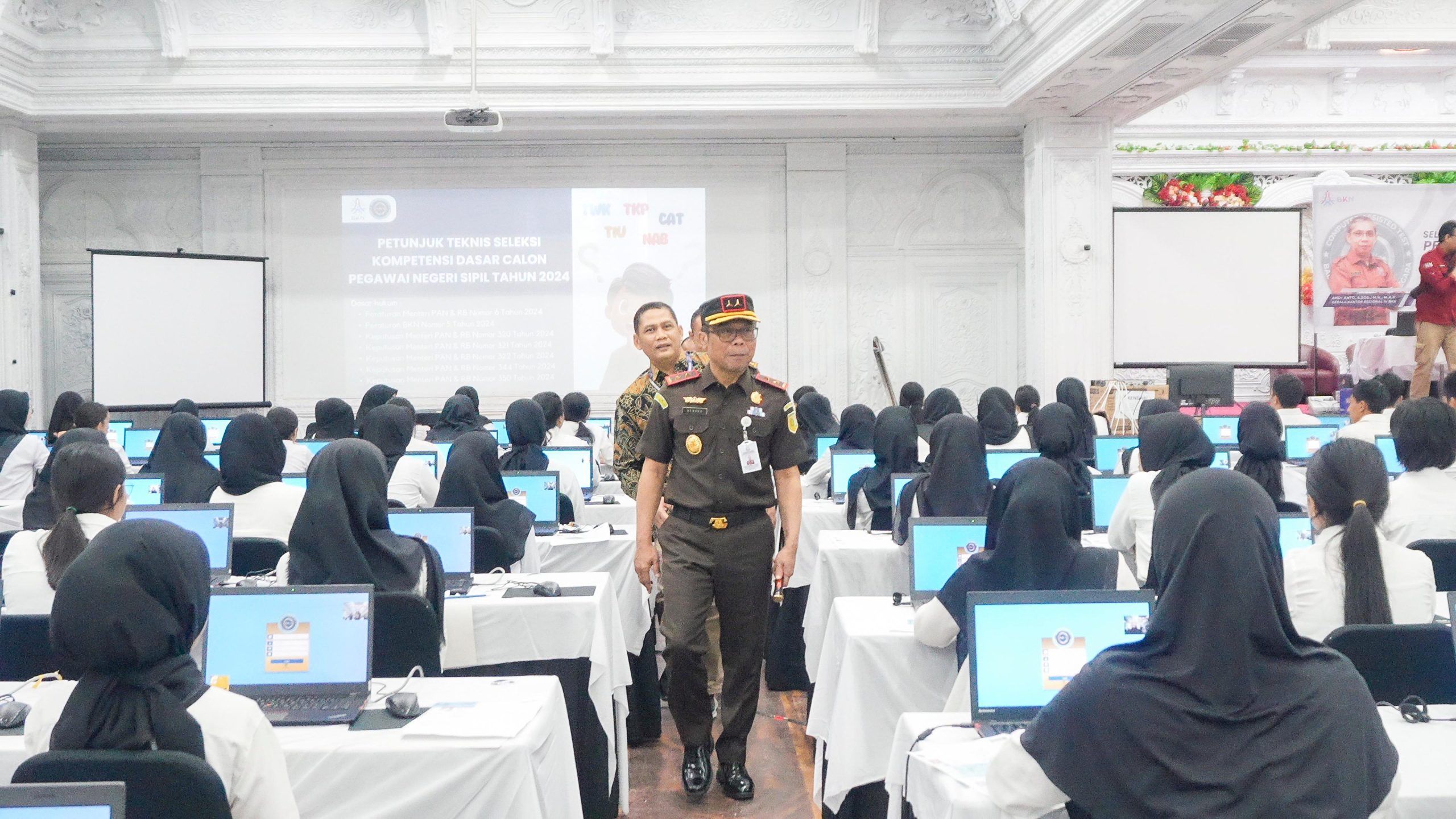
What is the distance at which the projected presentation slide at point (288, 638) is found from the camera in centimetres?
280

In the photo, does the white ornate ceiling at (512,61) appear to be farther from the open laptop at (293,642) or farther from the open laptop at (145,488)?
the open laptop at (293,642)

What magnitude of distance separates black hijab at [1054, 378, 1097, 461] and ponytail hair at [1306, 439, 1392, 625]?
4871 millimetres

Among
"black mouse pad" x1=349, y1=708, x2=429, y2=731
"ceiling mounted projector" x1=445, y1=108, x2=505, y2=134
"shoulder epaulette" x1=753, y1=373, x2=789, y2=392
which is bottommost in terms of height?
"black mouse pad" x1=349, y1=708, x2=429, y2=731

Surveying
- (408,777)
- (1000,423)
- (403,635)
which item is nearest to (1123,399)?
(1000,423)

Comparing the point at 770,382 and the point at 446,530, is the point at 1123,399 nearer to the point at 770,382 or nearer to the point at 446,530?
the point at 770,382

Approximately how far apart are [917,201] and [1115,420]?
3145 millimetres

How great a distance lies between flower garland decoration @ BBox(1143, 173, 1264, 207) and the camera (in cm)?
1304

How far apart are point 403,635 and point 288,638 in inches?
15.9

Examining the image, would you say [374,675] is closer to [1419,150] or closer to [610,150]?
[610,150]

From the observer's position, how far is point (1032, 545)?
302cm

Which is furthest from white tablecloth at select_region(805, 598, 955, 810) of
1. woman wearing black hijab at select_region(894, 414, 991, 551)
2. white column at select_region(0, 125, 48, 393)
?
white column at select_region(0, 125, 48, 393)

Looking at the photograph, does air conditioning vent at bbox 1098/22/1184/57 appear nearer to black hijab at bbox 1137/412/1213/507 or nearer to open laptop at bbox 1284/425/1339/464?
open laptop at bbox 1284/425/1339/464

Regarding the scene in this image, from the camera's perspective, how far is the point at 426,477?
546cm

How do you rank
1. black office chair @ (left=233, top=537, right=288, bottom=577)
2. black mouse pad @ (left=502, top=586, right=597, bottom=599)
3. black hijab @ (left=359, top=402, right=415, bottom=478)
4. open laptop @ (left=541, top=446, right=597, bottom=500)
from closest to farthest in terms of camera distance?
black mouse pad @ (left=502, top=586, right=597, bottom=599)
black office chair @ (left=233, top=537, right=288, bottom=577)
black hijab @ (left=359, top=402, right=415, bottom=478)
open laptop @ (left=541, top=446, right=597, bottom=500)
